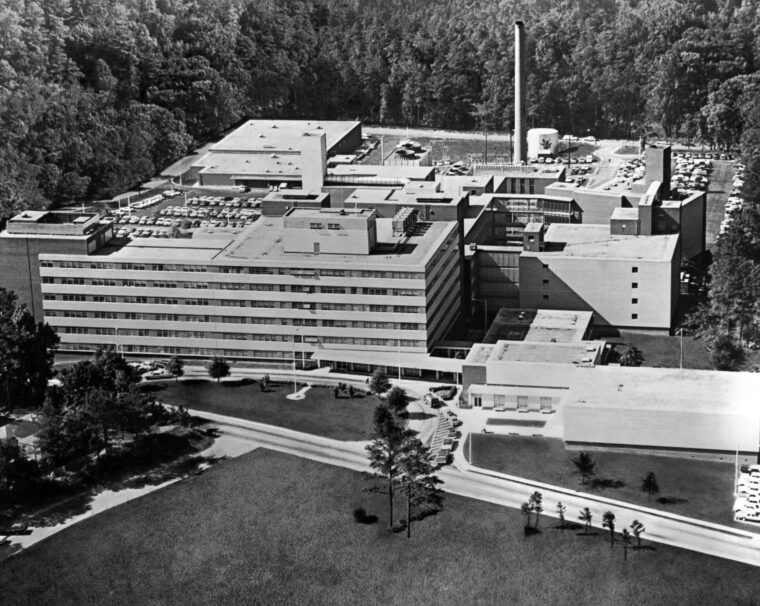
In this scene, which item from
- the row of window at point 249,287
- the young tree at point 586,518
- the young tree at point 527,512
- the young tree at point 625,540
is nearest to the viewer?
the young tree at point 625,540

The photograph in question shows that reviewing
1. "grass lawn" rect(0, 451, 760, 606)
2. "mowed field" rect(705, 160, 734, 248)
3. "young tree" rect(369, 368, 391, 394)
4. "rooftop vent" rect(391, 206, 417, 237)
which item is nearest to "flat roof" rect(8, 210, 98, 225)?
"rooftop vent" rect(391, 206, 417, 237)

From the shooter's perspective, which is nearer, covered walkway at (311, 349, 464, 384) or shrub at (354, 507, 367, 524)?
shrub at (354, 507, 367, 524)

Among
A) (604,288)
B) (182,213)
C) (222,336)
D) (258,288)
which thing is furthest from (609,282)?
(182,213)

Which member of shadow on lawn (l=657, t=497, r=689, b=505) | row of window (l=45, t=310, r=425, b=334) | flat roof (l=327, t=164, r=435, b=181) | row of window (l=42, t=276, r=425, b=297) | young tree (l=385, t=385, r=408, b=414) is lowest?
shadow on lawn (l=657, t=497, r=689, b=505)

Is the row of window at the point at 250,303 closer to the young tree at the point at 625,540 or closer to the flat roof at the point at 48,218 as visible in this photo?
the flat roof at the point at 48,218

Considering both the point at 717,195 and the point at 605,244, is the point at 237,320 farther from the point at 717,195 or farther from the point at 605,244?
the point at 717,195

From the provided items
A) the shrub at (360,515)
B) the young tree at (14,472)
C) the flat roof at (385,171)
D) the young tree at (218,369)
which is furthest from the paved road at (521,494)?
the flat roof at (385,171)

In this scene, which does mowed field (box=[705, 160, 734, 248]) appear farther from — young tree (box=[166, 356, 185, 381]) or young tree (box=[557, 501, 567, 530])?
young tree (box=[557, 501, 567, 530])
